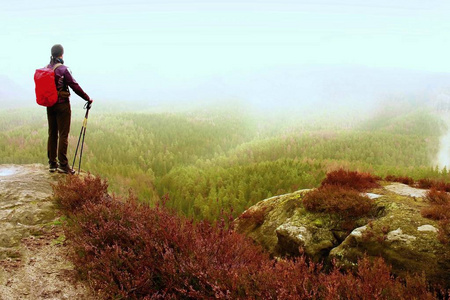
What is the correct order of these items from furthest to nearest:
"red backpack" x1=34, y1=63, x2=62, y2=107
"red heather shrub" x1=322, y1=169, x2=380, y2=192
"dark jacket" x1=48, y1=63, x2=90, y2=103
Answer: "dark jacket" x1=48, y1=63, x2=90, y2=103 < "red backpack" x1=34, y1=63, x2=62, y2=107 < "red heather shrub" x1=322, y1=169, x2=380, y2=192

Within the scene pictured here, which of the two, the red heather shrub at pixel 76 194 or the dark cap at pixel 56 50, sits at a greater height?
the dark cap at pixel 56 50

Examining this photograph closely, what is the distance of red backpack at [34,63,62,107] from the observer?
648 cm

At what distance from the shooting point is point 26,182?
6363 millimetres

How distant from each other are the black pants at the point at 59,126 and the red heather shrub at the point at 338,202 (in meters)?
5.88

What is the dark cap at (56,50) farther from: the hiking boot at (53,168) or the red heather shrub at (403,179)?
the red heather shrub at (403,179)

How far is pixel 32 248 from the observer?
166 inches

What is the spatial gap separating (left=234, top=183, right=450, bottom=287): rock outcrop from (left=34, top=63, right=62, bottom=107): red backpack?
537cm

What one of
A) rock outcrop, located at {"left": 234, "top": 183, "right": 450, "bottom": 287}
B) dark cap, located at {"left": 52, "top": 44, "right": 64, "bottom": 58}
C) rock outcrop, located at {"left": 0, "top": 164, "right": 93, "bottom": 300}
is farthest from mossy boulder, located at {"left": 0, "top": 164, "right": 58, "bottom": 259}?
rock outcrop, located at {"left": 234, "top": 183, "right": 450, "bottom": 287}

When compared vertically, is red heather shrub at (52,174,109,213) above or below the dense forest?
above

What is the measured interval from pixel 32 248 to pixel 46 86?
12.8 ft

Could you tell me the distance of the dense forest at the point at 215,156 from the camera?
9.75 m

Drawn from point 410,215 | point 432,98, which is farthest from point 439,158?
point 432,98

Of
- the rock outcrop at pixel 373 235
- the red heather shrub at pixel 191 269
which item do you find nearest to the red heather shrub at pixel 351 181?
the rock outcrop at pixel 373 235

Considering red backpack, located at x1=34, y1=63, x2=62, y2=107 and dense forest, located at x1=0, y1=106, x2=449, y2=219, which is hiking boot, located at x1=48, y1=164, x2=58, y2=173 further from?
dense forest, located at x1=0, y1=106, x2=449, y2=219
